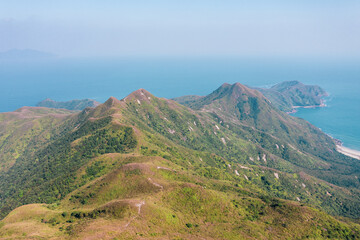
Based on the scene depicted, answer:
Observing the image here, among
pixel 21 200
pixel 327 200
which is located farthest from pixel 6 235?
pixel 327 200

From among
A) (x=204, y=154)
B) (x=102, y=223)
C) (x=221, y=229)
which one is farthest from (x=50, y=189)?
(x=204, y=154)

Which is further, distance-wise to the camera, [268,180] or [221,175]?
[268,180]

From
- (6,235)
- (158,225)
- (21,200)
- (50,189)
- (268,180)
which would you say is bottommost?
(268,180)

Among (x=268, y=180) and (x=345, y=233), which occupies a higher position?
(x=345, y=233)

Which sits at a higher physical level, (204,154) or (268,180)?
(204,154)

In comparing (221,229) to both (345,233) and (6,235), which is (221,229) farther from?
(6,235)

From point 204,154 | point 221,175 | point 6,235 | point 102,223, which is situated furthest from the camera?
point 204,154

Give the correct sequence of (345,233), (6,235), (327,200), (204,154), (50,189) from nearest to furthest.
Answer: (6,235)
(345,233)
(50,189)
(327,200)
(204,154)

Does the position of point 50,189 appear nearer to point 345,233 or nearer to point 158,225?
point 158,225

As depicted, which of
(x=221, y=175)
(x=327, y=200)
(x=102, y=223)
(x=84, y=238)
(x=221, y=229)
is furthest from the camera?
(x=327, y=200)
